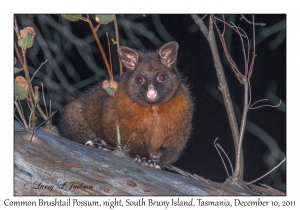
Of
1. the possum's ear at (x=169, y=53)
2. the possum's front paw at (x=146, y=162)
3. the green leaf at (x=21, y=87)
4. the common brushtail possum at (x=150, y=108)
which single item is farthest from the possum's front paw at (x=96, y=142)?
the green leaf at (x=21, y=87)

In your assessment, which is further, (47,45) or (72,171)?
(47,45)

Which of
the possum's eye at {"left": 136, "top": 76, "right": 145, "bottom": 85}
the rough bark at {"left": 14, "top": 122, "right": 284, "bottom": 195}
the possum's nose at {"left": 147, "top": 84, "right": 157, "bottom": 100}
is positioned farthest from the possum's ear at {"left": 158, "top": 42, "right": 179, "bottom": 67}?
the rough bark at {"left": 14, "top": 122, "right": 284, "bottom": 195}

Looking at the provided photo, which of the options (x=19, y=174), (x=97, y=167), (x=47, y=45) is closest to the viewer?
(x=19, y=174)

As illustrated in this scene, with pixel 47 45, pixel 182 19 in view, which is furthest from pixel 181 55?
pixel 47 45

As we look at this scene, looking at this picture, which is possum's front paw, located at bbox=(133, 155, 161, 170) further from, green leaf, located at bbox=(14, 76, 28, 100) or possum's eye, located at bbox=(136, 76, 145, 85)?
green leaf, located at bbox=(14, 76, 28, 100)

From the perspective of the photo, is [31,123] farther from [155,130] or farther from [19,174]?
[155,130]

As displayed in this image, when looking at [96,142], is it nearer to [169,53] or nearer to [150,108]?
[150,108]

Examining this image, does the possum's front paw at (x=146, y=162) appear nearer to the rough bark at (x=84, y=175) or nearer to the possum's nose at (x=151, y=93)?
the rough bark at (x=84, y=175)

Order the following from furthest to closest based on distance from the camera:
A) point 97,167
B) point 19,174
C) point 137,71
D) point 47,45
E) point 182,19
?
point 47,45 < point 182,19 < point 137,71 < point 97,167 < point 19,174
